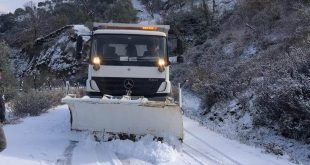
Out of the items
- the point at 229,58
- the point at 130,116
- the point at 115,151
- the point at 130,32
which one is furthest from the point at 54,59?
the point at 115,151

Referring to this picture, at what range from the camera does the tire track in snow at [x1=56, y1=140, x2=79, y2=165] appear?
29.2ft

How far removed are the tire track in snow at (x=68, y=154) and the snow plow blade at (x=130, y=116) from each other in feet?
1.99

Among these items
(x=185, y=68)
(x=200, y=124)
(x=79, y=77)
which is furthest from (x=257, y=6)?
(x=200, y=124)

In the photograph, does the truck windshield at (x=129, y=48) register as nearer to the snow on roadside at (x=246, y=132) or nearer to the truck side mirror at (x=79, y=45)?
the truck side mirror at (x=79, y=45)

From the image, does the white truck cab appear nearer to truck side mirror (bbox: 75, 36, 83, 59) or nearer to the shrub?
truck side mirror (bbox: 75, 36, 83, 59)

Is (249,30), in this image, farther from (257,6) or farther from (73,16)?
(73,16)

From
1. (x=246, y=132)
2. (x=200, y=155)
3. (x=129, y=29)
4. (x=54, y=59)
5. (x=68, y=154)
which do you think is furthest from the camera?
(x=54, y=59)

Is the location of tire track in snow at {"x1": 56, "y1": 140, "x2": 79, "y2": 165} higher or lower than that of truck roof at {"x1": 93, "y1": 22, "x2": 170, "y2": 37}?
lower

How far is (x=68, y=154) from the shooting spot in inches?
378

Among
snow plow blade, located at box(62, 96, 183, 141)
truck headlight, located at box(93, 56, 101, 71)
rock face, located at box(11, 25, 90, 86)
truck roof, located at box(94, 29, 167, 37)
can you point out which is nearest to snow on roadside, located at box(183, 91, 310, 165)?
snow plow blade, located at box(62, 96, 183, 141)

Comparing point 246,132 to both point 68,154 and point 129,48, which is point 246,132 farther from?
point 68,154

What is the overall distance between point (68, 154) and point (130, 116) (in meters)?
1.48

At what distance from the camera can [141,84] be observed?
38.4ft

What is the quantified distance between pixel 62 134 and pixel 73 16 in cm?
3318
